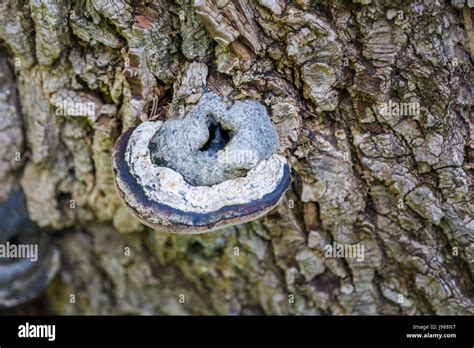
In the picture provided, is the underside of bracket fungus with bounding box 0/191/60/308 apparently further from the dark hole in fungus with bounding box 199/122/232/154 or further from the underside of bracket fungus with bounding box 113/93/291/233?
the dark hole in fungus with bounding box 199/122/232/154

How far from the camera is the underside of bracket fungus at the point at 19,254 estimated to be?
323 cm

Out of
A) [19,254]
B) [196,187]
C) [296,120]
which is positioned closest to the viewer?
[196,187]

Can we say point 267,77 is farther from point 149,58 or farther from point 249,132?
point 149,58

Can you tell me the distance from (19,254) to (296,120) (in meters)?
2.15

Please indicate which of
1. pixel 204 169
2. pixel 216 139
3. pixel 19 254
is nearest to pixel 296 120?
pixel 216 139

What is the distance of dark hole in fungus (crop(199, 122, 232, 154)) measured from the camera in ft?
7.86

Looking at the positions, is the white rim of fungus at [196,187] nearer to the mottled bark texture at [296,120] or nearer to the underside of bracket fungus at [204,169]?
the underside of bracket fungus at [204,169]

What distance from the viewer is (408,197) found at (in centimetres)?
277

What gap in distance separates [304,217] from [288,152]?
0.51m

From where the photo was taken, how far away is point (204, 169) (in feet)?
7.64

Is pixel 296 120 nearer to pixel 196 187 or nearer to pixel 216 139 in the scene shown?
pixel 216 139

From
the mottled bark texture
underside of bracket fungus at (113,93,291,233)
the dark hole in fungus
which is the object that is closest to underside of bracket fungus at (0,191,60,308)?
the mottled bark texture

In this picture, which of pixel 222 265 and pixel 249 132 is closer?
pixel 249 132
